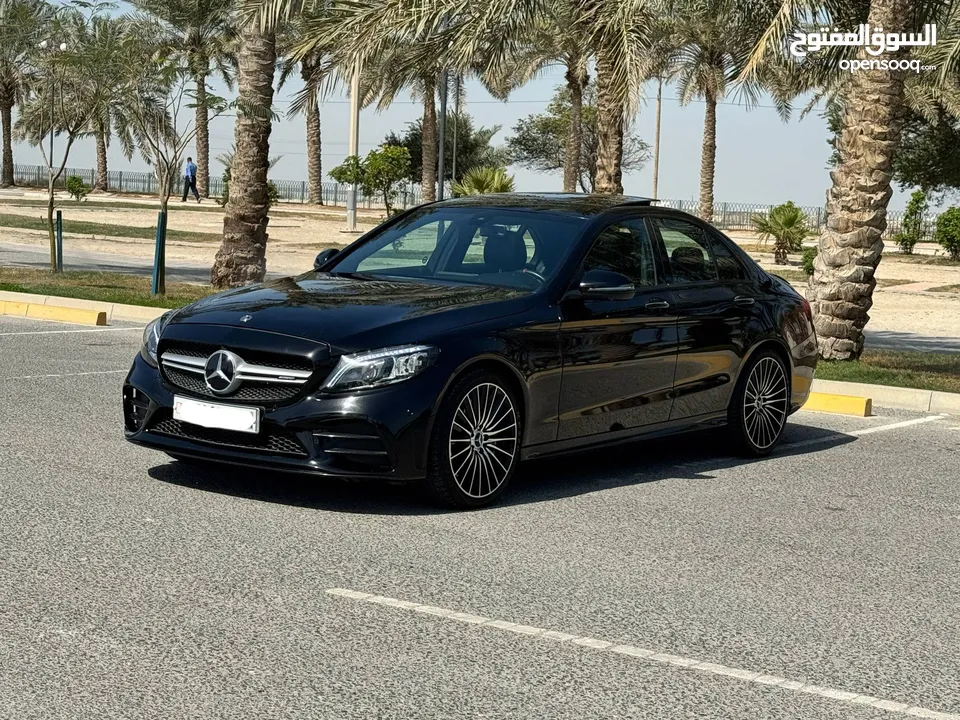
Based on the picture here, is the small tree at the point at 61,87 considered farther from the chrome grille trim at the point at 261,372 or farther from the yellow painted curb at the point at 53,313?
the chrome grille trim at the point at 261,372

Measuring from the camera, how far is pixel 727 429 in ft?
30.7

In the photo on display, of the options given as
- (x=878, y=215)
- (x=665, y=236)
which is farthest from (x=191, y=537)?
(x=878, y=215)

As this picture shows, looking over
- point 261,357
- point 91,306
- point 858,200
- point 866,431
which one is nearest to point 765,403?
point 866,431

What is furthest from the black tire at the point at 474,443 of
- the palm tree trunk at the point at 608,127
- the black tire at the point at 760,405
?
the palm tree trunk at the point at 608,127

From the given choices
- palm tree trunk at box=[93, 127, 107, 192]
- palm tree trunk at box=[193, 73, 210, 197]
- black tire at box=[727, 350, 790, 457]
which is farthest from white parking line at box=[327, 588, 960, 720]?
palm tree trunk at box=[93, 127, 107, 192]

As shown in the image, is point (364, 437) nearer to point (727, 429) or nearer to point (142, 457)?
point (142, 457)

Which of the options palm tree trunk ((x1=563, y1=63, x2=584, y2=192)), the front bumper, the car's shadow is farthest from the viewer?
palm tree trunk ((x1=563, y1=63, x2=584, y2=192))

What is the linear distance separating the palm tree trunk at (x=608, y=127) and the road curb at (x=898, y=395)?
631 centimetres

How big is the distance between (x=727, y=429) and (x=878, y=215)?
612 centimetres

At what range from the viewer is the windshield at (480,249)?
820 centimetres

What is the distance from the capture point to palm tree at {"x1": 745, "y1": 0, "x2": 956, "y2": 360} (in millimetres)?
14469

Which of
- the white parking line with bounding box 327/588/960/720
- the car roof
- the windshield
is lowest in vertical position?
the white parking line with bounding box 327/588/960/720

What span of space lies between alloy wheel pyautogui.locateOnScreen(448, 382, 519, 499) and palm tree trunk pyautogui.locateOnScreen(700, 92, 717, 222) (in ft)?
138

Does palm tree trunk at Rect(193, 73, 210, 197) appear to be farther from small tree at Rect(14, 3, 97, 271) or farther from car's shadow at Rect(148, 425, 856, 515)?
car's shadow at Rect(148, 425, 856, 515)
